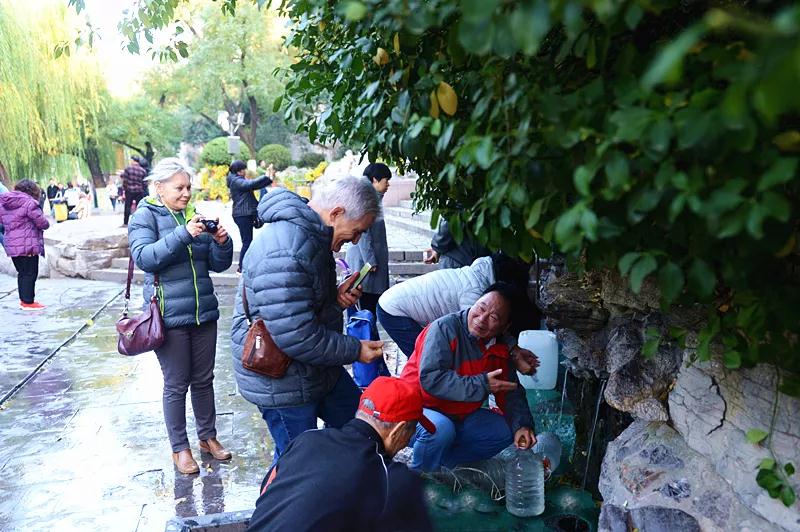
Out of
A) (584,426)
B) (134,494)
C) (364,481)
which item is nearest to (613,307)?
(584,426)

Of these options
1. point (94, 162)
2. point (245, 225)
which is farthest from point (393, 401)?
point (94, 162)

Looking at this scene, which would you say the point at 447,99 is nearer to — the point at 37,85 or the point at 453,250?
the point at 453,250

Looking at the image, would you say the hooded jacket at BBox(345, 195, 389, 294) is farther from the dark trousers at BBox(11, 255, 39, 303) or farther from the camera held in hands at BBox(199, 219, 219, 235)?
the dark trousers at BBox(11, 255, 39, 303)

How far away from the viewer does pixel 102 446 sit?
207 inches

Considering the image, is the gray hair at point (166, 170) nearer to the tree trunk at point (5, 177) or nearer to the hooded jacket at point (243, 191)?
the hooded jacket at point (243, 191)

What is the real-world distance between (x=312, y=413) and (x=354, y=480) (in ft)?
3.95

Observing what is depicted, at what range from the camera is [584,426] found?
15.7 feet

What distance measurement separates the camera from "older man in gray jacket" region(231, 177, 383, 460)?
10.7 ft

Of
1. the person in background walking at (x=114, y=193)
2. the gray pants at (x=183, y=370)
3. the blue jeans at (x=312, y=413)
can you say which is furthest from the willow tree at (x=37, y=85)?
the blue jeans at (x=312, y=413)

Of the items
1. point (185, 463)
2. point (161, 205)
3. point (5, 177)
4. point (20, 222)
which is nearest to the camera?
point (161, 205)

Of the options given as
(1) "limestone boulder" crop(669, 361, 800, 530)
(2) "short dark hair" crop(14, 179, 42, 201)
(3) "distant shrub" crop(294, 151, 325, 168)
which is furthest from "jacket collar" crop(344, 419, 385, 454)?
(3) "distant shrub" crop(294, 151, 325, 168)

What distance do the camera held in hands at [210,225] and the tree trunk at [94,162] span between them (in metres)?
29.3

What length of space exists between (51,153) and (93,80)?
2474mm

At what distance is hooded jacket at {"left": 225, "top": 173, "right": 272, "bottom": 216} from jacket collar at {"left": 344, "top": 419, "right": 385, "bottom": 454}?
8.58m
